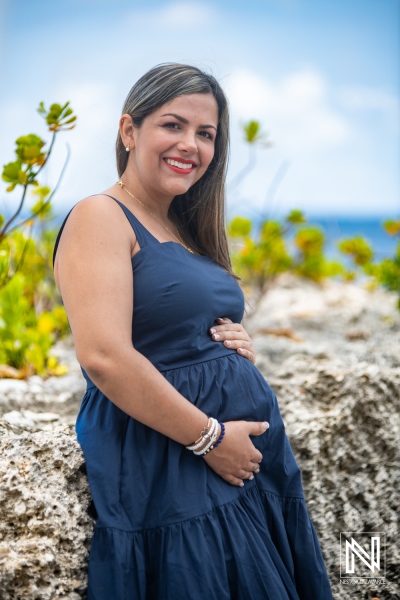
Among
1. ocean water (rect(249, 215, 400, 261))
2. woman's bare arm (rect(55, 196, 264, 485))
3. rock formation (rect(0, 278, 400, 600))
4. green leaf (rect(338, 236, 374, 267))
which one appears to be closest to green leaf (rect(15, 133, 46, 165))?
woman's bare arm (rect(55, 196, 264, 485))

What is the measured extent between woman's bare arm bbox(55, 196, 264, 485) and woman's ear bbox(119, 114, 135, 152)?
0.40m

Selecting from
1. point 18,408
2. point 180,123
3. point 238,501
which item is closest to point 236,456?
point 238,501

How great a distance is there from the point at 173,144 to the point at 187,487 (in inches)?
39.8

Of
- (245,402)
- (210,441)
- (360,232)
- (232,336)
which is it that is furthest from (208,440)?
(360,232)

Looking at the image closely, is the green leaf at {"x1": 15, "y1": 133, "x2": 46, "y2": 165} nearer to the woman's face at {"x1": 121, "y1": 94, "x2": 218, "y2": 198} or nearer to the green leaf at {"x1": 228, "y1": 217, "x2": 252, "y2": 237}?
the woman's face at {"x1": 121, "y1": 94, "x2": 218, "y2": 198}

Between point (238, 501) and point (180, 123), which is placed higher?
point (180, 123)

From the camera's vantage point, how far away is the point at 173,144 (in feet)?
6.15

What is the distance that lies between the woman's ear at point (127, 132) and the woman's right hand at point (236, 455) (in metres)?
0.94

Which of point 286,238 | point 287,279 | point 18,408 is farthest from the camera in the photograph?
point 287,279

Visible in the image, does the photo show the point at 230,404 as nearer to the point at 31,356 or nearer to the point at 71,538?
the point at 71,538

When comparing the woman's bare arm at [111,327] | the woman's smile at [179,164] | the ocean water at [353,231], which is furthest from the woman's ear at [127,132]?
the ocean water at [353,231]

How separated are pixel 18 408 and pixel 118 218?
1.57 metres

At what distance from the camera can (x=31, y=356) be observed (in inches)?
140

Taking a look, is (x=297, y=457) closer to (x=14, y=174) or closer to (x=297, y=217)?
(x=14, y=174)
